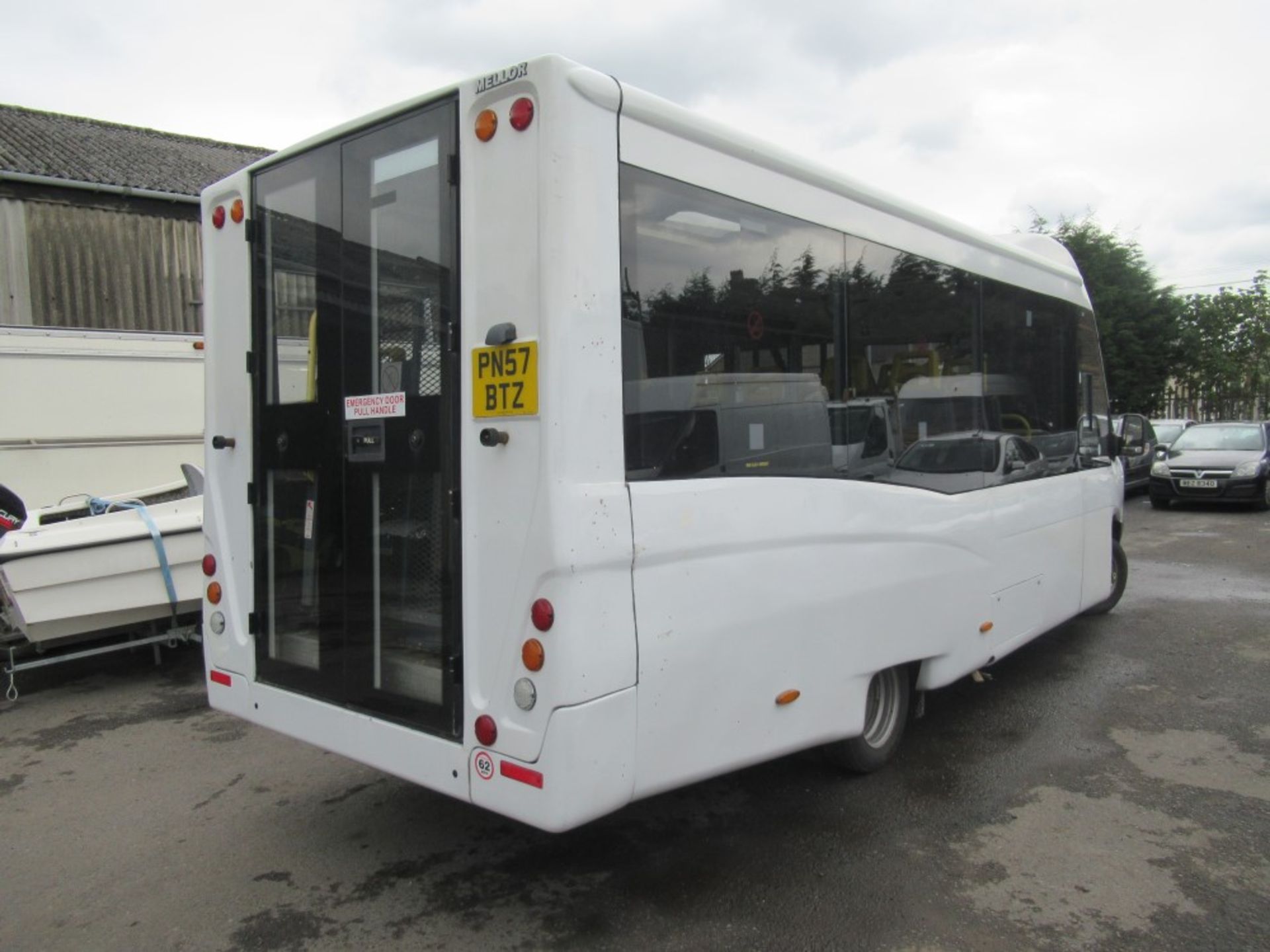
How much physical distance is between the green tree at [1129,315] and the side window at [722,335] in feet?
73.0

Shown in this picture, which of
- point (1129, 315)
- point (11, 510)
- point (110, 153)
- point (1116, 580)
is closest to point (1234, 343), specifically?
point (1129, 315)

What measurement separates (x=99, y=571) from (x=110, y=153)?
42.9 ft

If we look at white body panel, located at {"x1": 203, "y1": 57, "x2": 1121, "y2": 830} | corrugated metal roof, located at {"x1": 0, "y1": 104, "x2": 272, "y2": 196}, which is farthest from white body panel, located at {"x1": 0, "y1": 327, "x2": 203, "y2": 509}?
corrugated metal roof, located at {"x1": 0, "y1": 104, "x2": 272, "y2": 196}

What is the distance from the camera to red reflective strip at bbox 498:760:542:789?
9.16ft

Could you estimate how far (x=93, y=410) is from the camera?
26.0 feet

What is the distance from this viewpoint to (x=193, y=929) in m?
→ 3.18

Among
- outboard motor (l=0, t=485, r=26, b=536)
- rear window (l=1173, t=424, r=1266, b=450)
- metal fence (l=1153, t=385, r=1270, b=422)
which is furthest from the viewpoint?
metal fence (l=1153, t=385, r=1270, b=422)

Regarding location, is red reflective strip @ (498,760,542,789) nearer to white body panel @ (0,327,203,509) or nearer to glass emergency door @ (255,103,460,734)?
glass emergency door @ (255,103,460,734)

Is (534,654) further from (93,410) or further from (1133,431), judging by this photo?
(93,410)

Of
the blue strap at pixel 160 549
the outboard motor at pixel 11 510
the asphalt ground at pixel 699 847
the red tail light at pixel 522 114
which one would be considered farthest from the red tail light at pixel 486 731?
the outboard motor at pixel 11 510

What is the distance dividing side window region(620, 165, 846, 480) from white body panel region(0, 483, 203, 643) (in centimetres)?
418

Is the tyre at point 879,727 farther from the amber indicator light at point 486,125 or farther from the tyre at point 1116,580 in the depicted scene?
the tyre at point 1116,580

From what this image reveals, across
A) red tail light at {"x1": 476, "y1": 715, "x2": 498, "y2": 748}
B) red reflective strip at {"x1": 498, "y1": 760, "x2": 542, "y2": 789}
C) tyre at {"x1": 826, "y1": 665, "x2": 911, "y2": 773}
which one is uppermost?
red tail light at {"x1": 476, "y1": 715, "x2": 498, "y2": 748}

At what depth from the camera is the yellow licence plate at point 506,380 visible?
278cm
